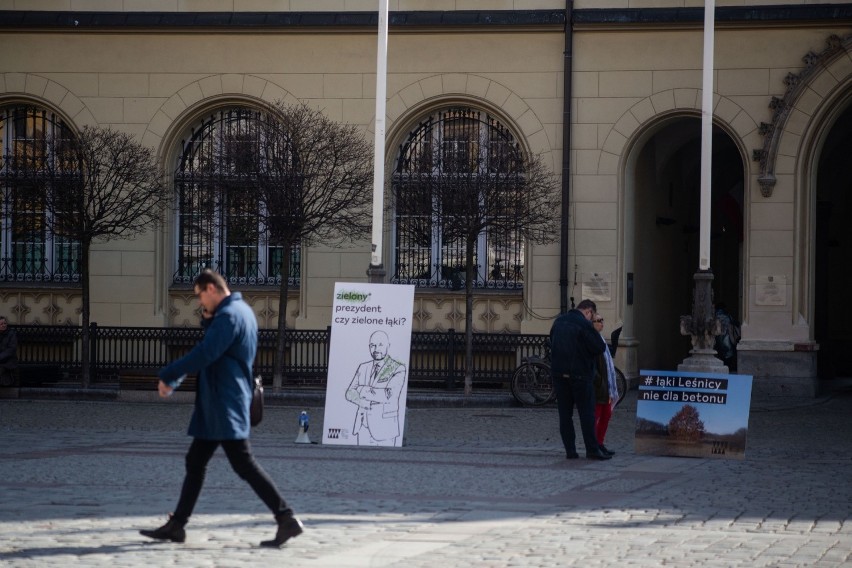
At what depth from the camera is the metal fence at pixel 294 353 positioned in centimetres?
2344

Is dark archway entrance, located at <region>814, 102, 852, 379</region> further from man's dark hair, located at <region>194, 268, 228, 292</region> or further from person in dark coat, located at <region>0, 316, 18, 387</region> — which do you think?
man's dark hair, located at <region>194, 268, 228, 292</region>

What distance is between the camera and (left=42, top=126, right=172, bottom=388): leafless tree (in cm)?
2209

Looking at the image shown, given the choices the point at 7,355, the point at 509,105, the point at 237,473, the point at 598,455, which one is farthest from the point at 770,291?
the point at 237,473

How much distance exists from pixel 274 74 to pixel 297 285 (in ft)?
12.4

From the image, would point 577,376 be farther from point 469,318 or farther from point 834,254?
point 834,254

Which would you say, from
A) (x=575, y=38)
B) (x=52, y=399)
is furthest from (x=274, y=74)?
(x=52, y=399)

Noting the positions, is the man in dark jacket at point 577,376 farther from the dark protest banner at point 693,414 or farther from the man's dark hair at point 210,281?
the man's dark hair at point 210,281

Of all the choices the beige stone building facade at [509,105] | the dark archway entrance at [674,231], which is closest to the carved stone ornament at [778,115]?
the beige stone building facade at [509,105]

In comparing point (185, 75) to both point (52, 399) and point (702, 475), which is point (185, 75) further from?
point (702, 475)

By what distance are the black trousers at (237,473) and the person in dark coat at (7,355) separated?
14066 millimetres

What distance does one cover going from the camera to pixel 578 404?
14391mm

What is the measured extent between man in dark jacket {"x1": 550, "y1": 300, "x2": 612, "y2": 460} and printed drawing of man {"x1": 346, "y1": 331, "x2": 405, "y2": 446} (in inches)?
76.8

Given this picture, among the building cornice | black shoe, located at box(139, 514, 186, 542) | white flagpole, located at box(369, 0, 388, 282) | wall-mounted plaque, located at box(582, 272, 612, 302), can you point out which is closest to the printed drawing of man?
white flagpole, located at box(369, 0, 388, 282)

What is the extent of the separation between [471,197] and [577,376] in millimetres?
7498
